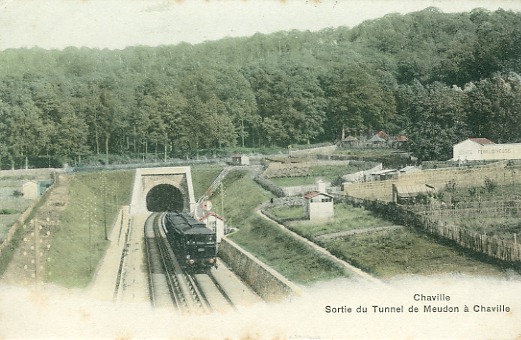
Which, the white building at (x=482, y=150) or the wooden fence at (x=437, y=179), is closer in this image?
the wooden fence at (x=437, y=179)

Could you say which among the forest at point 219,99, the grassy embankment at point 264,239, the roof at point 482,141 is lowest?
the grassy embankment at point 264,239

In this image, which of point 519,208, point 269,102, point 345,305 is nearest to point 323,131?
point 269,102

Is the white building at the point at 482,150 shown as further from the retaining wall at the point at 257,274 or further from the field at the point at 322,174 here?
the retaining wall at the point at 257,274

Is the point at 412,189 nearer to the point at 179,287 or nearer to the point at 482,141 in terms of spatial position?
the point at 482,141

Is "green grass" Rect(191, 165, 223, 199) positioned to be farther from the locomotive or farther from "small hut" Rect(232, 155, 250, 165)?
the locomotive

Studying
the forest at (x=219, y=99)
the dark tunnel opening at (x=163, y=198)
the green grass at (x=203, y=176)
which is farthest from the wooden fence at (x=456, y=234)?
the dark tunnel opening at (x=163, y=198)

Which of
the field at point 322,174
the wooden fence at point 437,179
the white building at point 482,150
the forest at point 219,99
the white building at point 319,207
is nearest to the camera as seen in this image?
the white building at point 319,207

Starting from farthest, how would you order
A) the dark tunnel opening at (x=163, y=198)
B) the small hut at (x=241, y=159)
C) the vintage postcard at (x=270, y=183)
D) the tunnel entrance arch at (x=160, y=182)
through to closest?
the dark tunnel opening at (x=163, y=198) < the small hut at (x=241, y=159) < the tunnel entrance arch at (x=160, y=182) < the vintage postcard at (x=270, y=183)

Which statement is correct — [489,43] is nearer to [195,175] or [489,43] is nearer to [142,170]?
[195,175]
